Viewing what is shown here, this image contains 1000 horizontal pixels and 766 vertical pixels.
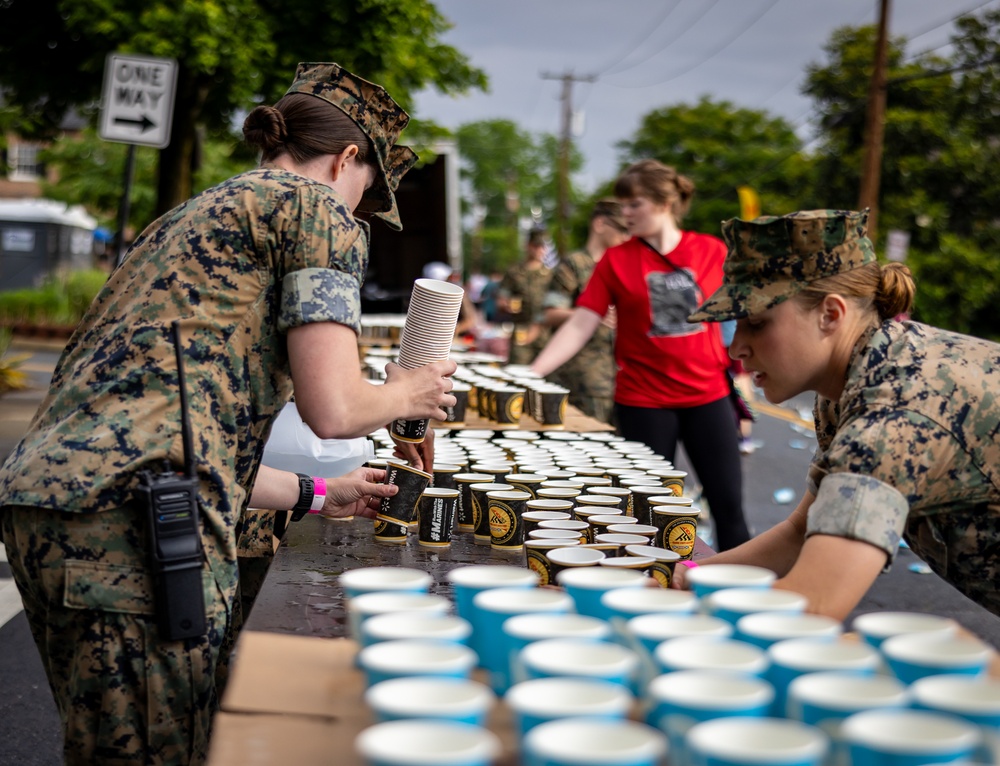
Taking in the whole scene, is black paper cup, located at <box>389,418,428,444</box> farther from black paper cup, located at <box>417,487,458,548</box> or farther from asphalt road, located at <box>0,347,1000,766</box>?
asphalt road, located at <box>0,347,1000,766</box>

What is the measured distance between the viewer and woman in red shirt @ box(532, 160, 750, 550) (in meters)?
5.93

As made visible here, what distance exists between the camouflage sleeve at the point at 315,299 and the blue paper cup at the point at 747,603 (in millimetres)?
1127

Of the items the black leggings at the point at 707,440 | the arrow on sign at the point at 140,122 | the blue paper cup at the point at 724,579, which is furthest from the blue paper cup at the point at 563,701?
the arrow on sign at the point at 140,122

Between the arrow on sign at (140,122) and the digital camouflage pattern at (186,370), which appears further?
the arrow on sign at (140,122)

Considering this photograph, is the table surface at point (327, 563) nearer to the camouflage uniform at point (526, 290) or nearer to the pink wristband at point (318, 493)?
the pink wristband at point (318, 493)

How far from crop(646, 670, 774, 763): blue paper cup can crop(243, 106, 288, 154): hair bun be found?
187 cm

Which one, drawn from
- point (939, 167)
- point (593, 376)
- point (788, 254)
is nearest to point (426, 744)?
point (788, 254)

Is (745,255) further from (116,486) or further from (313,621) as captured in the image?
(116,486)

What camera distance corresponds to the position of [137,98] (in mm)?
9211

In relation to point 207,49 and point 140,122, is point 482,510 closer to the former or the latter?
point 140,122

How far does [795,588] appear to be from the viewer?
2.18 meters

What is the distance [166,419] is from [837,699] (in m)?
1.66

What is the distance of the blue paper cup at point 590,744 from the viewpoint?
1297 millimetres

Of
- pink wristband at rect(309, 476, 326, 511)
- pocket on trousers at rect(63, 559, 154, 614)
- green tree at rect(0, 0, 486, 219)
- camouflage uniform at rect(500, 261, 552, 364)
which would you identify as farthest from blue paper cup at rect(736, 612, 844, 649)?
green tree at rect(0, 0, 486, 219)
